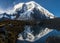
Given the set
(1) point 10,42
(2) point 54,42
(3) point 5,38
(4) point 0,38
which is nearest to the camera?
(4) point 0,38

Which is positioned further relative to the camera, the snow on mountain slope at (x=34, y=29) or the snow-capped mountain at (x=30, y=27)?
the snow on mountain slope at (x=34, y=29)

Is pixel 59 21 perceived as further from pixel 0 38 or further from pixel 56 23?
pixel 0 38

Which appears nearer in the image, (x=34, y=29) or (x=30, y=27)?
(x=30, y=27)

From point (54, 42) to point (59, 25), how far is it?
59.1 inches

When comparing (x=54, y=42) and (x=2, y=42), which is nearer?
(x=2, y=42)

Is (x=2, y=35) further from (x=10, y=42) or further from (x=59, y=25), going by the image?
(x=59, y=25)

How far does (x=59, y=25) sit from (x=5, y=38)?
9210 mm

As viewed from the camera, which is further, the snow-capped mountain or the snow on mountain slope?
the snow on mountain slope

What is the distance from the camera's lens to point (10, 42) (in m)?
5.71

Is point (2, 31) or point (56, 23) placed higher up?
point (56, 23)

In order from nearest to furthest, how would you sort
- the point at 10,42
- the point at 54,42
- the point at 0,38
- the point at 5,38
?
the point at 0,38 < the point at 5,38 < the point at 10,42 < the point at 54,42

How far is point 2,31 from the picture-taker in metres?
4.88

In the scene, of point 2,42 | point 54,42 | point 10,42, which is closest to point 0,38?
point 2,42

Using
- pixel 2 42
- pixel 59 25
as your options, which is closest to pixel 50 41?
pixel 59 25
